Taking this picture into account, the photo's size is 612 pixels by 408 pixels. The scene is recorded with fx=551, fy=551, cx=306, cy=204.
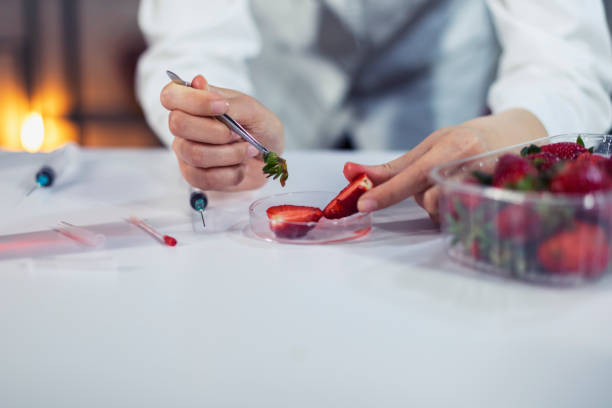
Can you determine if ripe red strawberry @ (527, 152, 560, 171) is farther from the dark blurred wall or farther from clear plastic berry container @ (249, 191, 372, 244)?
the dark blurred wall

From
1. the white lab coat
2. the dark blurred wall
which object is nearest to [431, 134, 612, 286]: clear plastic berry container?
the white lab coat

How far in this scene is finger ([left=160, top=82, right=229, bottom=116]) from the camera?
0.67 metres

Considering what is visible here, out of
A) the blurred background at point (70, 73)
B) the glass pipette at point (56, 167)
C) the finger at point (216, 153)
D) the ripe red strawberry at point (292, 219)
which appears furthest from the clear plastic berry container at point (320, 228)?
the blurred background at point (70, 73)

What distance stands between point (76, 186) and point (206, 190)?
0.24 m

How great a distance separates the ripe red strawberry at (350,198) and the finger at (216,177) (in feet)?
0.67

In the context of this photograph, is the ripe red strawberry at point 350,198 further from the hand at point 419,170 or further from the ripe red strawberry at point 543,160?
the ripe red strawberry at point 543,160

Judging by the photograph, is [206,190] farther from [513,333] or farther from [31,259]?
[513,333]

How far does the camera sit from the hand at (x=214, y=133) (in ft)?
2.24

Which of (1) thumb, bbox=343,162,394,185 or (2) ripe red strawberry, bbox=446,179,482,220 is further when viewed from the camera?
(1) thumb, bbox=343,162,394,185

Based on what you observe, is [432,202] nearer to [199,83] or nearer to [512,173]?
[512,173]

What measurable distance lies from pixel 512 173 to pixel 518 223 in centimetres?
6

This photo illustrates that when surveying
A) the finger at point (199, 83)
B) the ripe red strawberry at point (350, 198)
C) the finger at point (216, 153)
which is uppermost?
the finger at point (199, 83)

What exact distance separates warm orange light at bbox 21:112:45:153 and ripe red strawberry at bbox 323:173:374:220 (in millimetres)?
2122

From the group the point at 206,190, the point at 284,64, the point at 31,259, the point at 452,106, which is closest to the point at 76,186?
the point at 206,190
